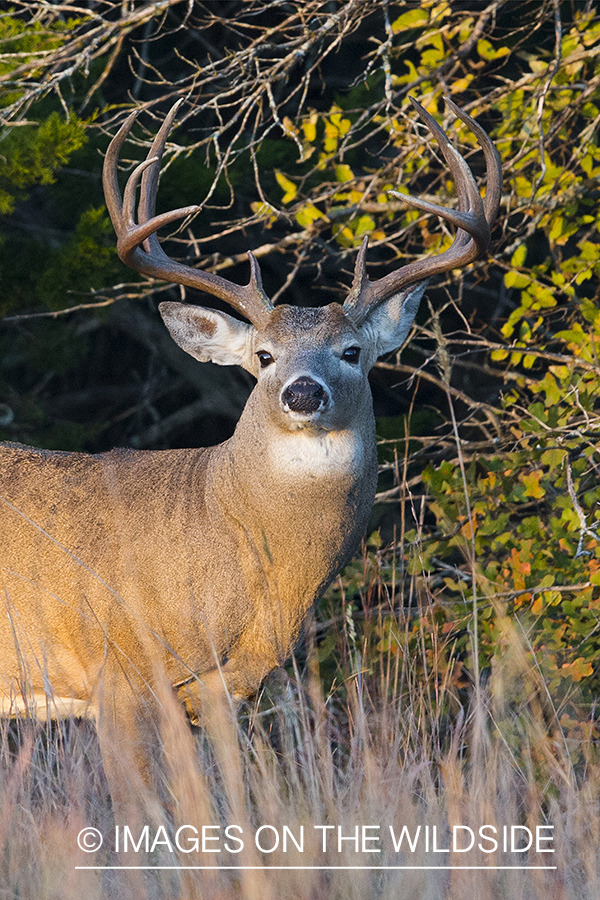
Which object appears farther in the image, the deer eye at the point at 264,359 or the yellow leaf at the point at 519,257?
the yellow leaf at the point at 519,257

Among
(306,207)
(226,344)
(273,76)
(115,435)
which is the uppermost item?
(273,76)

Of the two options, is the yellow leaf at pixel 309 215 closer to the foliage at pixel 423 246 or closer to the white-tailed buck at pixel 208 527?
the foliage at pixel 423 246

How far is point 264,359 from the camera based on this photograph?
387 centimetres

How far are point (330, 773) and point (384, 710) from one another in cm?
35

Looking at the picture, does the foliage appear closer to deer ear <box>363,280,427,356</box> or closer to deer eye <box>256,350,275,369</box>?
deer ear <box>363,280,427,356</box>

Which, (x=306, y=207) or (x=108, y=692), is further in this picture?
(x=306, y=207)

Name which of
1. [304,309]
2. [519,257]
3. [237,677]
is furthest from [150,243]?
[519,257]

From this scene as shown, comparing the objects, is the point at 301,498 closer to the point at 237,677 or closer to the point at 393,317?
the point at 237,677

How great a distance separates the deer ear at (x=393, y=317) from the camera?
4.17 meters

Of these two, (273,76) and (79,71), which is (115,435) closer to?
(79,71)

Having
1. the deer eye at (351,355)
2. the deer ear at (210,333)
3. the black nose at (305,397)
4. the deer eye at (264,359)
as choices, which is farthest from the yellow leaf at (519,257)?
the black nose at (305,397)

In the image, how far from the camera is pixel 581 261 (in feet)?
15.6

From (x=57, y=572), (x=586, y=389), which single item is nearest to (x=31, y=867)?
(x=57, y=572)

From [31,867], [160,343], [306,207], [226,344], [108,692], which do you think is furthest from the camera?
[160,343]
